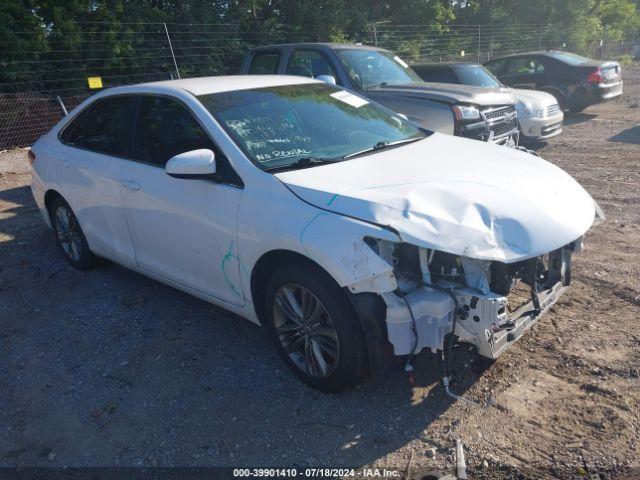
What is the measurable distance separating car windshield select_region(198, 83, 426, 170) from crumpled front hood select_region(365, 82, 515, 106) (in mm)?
3154

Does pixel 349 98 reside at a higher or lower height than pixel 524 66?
higher

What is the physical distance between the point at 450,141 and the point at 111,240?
9.31 feet

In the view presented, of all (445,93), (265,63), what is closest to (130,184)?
(445,93)

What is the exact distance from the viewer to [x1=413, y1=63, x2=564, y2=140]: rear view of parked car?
951 centimetres

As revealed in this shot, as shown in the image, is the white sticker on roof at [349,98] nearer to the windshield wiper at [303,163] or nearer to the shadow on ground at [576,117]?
the windshield wiper at [303,163]

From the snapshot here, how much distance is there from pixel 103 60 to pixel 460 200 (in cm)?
1312

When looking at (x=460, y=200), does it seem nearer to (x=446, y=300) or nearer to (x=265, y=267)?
(x=446, y=300)

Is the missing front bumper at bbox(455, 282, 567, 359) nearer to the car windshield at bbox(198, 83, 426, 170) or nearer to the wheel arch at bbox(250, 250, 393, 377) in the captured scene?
the wheel arch at bbox(250, 250, 393, 377)

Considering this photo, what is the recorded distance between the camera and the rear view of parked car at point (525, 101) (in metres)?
9.51

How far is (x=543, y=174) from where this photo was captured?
3.54 m

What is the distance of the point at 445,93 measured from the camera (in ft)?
24.8

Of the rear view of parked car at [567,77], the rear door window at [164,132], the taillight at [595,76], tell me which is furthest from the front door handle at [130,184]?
the taillight at [595,76]

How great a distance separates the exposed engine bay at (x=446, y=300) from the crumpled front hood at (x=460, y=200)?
0.15 meters

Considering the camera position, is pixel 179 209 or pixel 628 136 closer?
pixel 179 209
